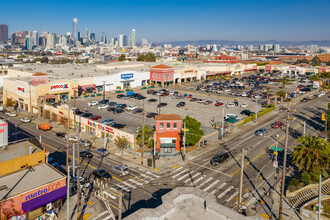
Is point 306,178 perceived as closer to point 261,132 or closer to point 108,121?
point 261,132

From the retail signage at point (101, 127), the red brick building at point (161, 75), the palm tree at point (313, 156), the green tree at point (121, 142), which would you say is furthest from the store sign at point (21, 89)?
the palm tree at point (313, 156)

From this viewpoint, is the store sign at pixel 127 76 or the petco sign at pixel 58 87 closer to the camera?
the petco sign at pixel 58 87

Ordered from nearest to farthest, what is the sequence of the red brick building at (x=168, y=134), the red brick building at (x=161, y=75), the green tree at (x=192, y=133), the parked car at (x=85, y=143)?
the green tree at (x=192, y=133), the red brick building at (x=168, y=134), the parked car at (x=85, y=143), the red brick building at (x=161, y=75)

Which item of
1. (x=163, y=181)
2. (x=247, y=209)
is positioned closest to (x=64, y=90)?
(x=163, y=181)

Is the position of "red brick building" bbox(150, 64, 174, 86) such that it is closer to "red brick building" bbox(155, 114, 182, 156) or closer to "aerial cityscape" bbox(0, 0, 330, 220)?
"aerial cityscape" bbox(0, 0, 330, 220)

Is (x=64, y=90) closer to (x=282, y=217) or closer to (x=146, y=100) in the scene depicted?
(x=146, y=100)

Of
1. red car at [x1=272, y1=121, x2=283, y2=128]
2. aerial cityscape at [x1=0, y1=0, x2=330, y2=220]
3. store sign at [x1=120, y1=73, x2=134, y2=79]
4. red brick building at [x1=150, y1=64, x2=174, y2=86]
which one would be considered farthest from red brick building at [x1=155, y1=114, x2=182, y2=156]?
red brick building at [x1=150, y1=64, x2=174, y2=86]

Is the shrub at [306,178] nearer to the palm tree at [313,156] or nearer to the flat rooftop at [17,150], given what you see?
the palm tree at [313,156]
